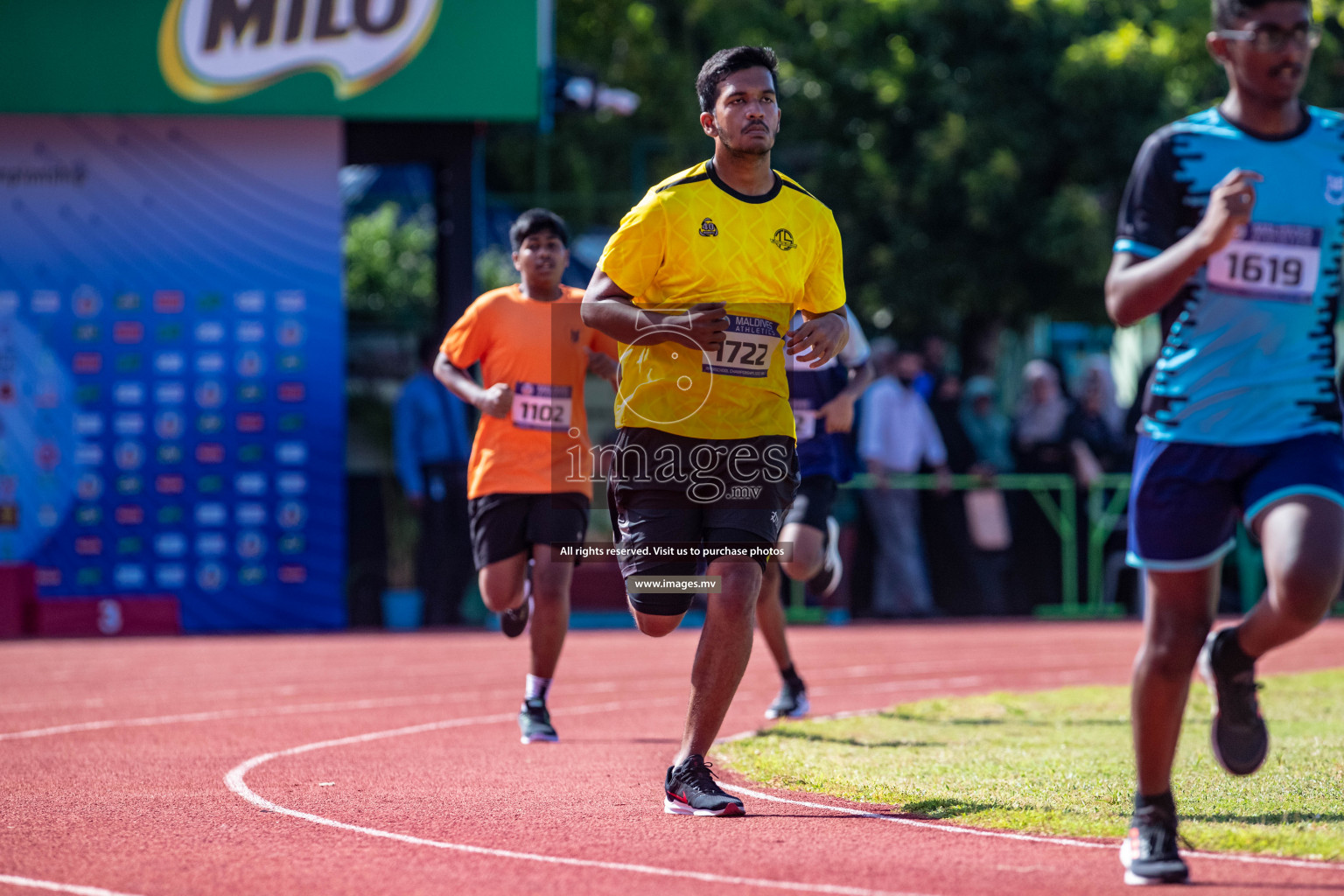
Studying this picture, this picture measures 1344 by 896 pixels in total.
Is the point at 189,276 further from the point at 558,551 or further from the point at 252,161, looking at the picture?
the point at 558,551

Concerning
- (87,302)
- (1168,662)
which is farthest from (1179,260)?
(87,302)

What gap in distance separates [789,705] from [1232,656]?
4.38m

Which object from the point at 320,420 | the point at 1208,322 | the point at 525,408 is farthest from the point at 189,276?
the point at 1208,322

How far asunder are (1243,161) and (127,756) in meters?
5.65

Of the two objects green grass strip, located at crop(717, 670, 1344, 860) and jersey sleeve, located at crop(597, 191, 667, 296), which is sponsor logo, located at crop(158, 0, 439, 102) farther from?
jersey sleeve, located at crop(597, 191, 667, 296)

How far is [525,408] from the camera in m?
8.52

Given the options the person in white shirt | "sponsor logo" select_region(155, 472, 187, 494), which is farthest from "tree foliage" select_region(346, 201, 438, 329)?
the person in white shirt

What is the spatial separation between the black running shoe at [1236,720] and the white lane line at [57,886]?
3.11 meters

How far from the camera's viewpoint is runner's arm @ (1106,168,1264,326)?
172 inches

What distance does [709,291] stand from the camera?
19.9 ft

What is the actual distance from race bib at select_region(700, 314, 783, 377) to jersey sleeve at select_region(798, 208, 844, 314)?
28 centimetres

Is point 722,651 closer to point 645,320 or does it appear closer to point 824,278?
point 645,320

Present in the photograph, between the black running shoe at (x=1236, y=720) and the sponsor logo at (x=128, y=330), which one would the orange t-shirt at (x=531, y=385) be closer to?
the black running shoe at (x=1236, y=720)

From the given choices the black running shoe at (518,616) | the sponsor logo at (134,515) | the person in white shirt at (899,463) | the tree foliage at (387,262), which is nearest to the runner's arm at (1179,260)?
the black running shoe at (518,616)
